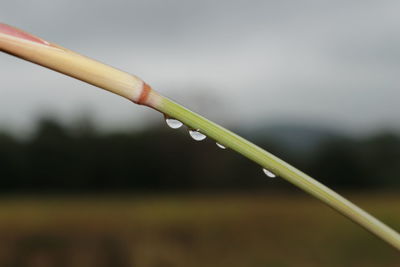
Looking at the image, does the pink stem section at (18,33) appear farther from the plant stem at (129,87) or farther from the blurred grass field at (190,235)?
the blurred grass field at (190,235)

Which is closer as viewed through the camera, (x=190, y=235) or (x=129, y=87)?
(x=129, y=87)

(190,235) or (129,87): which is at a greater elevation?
(129,87)

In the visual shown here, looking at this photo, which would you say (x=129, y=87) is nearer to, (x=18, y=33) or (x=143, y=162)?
(x=18, y=33)

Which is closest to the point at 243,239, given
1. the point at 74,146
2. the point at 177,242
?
the point at 177,242

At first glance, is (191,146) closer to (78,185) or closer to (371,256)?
(78,185)

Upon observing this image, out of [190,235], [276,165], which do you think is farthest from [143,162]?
[276,165]

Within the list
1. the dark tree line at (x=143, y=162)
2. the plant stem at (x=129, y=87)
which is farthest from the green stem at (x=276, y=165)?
the dark tree line at (x=143, y=162)
